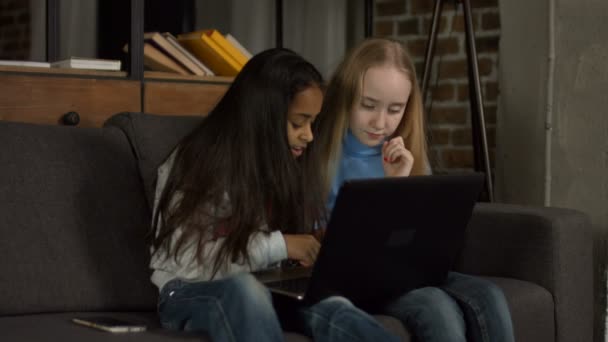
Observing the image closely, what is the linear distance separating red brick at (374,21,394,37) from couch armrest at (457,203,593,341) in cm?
135

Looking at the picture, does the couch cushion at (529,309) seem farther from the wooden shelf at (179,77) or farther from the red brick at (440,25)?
the red brick at (440,25)

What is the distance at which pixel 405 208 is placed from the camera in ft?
5.27

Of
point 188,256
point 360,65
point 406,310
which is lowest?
point 406,310

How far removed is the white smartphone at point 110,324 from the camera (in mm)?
1547

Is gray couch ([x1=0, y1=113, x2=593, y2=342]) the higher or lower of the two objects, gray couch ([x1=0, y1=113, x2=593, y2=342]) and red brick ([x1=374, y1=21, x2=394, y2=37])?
the lower

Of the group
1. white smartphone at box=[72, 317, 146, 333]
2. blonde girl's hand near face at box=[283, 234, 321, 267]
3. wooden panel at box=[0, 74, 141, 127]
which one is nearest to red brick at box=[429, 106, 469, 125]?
wooden panel at box=[0, 74, 141, 127]

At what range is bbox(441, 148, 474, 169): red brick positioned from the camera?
316 centimetres

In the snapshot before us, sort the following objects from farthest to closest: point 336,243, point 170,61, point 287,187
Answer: point 170,61 → point 287,187 → point 336,243

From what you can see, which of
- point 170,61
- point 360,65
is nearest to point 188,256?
point 360,65

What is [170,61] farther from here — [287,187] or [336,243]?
[336,243]

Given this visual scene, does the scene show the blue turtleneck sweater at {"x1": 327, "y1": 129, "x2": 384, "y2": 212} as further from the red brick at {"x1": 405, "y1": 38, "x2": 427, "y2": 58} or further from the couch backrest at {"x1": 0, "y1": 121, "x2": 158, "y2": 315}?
the red brick at {"x1": 405, "y1": 38, "x2": 427, "y2": 58}

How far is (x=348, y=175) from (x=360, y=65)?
274 mm

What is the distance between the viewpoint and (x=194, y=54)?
2777 millimetres

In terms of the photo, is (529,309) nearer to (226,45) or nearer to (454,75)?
(226,45)
